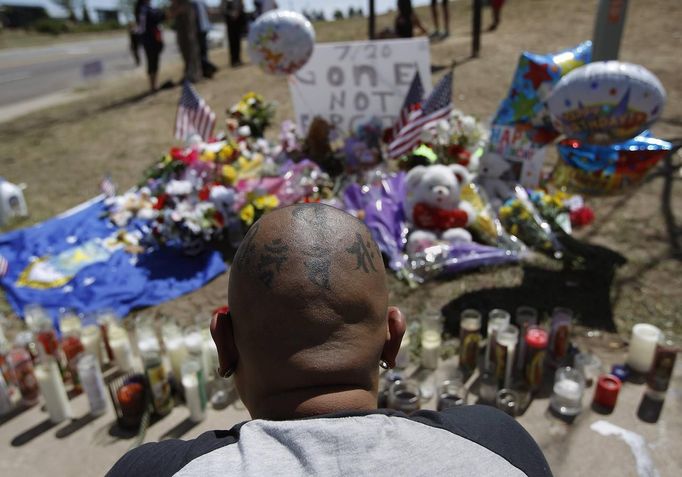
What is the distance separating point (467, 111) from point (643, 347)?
550cm

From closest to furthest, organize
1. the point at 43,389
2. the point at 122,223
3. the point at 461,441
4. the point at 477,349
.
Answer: the point at 461,441 < the point at 43,389 < the point at 477,349 < the point at 122,223

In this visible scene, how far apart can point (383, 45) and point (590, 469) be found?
15.0 feet

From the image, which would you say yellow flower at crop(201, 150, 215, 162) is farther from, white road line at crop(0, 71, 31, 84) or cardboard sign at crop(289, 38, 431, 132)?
white road line at crop(0, 71, 31, 84)

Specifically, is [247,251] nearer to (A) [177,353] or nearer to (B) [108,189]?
(A) [177,353]

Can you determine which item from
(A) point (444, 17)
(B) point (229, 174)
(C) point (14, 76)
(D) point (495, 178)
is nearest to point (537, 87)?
(D) point (495, 178)

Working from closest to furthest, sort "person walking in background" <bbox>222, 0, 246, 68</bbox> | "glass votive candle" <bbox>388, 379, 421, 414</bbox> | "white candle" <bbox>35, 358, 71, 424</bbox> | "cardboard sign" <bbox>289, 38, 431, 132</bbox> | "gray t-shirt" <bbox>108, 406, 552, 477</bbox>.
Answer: "gray t-shirt" <bbox>108, 406, 552, 477</bbox> → "glass votive candle" <bbox>388, 379, 421, 414</bbox> → "white candle" <bbox>35, 358, 71, 424</bbox> → "cardboard sign" <bbox>289, 38, 431, 132</bbox> → "person walking in background" <bbox>222, 0, 246, 68</bbox>

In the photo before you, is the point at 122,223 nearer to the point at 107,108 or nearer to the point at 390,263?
the point at 390,263

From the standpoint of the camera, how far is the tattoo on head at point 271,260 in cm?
108

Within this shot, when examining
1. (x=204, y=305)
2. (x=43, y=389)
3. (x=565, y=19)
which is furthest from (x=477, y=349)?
(x=565, y=19)

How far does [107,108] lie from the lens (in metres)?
10.8

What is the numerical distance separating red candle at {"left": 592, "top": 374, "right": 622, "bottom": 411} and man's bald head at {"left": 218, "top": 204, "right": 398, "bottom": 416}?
7.27ft

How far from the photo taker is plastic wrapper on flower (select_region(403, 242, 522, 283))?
14.0 ft

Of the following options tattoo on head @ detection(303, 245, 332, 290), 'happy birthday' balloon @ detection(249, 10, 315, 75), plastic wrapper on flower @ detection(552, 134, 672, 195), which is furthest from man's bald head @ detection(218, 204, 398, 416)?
'happy birthday' balloon @ detection(249, 10, 315, 75)

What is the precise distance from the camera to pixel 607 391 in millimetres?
2846
